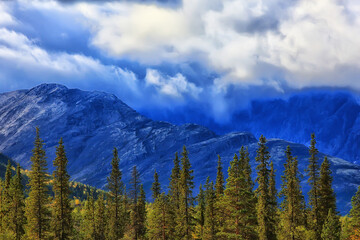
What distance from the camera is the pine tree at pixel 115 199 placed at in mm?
77625

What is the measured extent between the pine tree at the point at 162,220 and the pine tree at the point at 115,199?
549 inches

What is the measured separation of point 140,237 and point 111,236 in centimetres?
723

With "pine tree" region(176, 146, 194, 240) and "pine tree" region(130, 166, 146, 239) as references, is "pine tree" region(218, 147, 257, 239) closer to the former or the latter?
"pine tree" region(176, 146, 194, 240)

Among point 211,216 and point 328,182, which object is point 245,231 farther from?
point 328,182

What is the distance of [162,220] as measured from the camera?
217 ft

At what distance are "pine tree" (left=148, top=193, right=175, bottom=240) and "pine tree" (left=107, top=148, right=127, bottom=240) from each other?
45.7ft

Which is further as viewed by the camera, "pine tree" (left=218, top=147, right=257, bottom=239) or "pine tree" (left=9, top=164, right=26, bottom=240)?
"pine tree" (left=9, top=164, right=26, bottom=240)

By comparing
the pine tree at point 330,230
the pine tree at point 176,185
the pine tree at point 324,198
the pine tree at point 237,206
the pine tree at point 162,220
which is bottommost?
the pine tree at point 237,206

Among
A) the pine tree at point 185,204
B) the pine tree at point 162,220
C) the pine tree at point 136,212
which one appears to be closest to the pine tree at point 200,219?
the pine tree at point 185,204

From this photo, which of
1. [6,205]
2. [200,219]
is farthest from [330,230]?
[6,205]

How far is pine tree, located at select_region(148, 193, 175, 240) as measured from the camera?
65.4 meters

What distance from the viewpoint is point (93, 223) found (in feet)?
289

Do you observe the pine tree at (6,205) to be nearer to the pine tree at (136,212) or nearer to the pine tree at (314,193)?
the pine tree at (136,212)

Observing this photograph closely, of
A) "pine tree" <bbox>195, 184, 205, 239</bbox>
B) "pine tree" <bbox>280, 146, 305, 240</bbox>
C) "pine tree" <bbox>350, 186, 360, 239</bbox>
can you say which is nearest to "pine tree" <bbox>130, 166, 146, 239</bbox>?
"pine tree" <bbox>195, 184, 205, 239</bbox>
